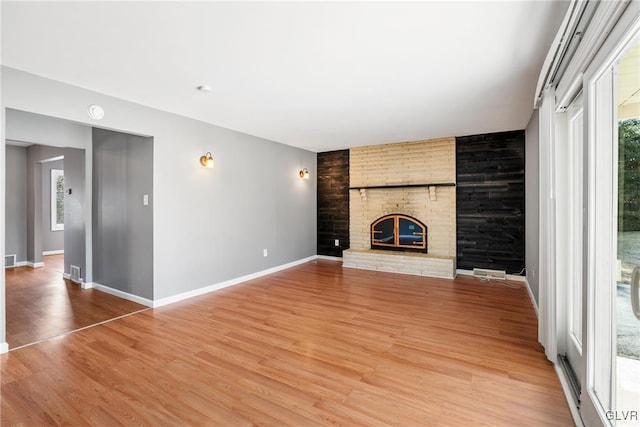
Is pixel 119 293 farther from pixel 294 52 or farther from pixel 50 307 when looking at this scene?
pixel 294 52

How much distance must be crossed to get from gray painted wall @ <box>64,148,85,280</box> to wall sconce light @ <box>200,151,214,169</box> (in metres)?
1.92

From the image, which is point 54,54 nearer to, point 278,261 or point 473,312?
point 278,261

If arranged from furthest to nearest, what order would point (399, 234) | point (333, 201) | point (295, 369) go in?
point (333, 201) → point (399, 234) → point (295, 369)

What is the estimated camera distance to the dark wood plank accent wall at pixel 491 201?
481 cm

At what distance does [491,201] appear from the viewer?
501cm

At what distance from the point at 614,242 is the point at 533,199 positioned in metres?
2.56

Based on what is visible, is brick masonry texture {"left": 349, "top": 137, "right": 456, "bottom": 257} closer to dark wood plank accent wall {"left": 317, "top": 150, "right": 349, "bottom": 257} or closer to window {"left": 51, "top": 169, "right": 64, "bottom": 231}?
dark wood plank accent wall {"left": 317, "top": 150, "right": 349, "bottom": 257}

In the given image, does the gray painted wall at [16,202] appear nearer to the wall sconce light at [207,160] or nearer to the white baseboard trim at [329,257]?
the wall sconce light at [207,160]

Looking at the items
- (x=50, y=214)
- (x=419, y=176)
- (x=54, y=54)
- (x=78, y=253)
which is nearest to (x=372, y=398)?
(x=54, y=54)

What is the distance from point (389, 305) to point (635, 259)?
261 cm

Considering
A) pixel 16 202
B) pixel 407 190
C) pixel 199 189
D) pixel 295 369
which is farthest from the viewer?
pixel 16 202

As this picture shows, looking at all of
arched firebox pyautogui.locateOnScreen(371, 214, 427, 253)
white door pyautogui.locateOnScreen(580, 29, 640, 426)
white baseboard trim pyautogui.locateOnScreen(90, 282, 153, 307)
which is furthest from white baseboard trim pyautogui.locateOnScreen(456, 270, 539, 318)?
white baseboard trim pyautogui.locateOnScreen(90, 282, 153, 307)

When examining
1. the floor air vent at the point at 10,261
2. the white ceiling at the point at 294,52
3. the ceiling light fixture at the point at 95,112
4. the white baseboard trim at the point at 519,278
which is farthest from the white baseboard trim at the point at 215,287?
the floor air vent at the point at 10,261

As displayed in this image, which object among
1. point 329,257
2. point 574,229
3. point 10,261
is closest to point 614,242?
point 574,229
